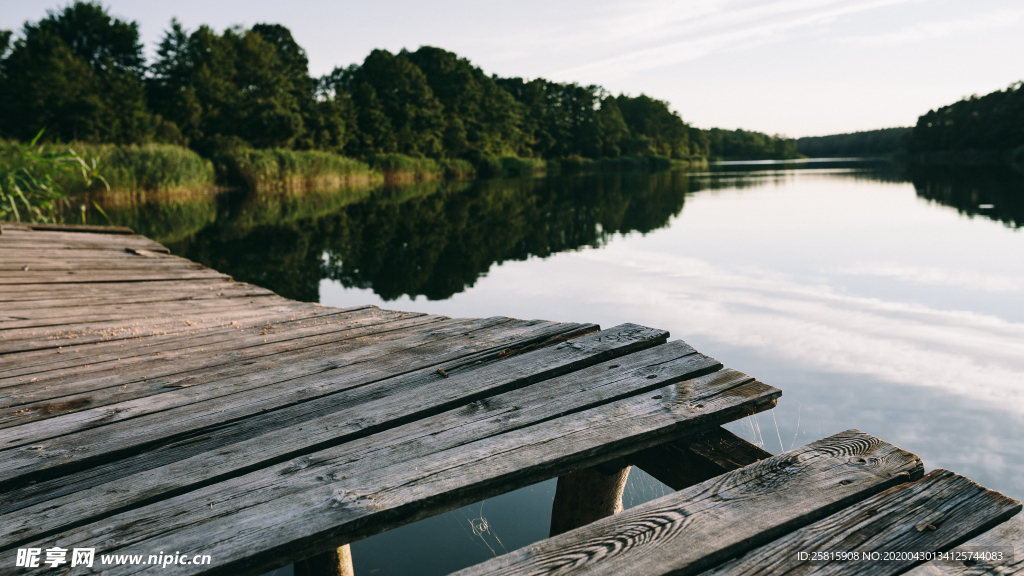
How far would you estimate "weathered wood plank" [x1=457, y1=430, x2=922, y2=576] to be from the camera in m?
0.97

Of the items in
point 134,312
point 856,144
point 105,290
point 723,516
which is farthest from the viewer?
point 856,144

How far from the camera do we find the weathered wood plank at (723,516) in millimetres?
965

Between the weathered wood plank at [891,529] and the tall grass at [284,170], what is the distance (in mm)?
21331

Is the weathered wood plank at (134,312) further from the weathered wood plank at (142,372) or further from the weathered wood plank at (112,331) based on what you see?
the weathered wood plank at (142,372)

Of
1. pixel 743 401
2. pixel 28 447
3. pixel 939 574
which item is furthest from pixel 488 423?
pixel 28 447

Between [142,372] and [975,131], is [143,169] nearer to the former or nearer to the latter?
[142,372]

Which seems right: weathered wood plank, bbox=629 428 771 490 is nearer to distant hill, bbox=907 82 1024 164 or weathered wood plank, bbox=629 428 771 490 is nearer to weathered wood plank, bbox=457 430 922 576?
weathered wood plank, bbox=457 430 922 576

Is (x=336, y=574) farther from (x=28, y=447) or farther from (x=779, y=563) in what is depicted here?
(x=779, y=563)

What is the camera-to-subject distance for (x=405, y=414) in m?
1.48

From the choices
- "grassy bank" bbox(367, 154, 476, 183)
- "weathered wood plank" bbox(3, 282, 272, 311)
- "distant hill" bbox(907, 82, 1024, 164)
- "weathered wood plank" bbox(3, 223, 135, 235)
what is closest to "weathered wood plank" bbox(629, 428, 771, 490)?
"weathered wood plank" bbox(3, 282, 272, 311)

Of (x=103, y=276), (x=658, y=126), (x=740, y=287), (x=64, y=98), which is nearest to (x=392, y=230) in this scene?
(x=740, y=287)

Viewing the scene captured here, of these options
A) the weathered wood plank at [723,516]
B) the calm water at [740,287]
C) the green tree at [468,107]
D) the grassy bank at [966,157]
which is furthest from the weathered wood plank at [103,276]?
the grassy bank at [966,157]

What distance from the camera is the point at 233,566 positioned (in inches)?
37.7

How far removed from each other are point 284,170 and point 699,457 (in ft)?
70.7
